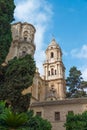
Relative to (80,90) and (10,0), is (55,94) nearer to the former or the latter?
(80,90)

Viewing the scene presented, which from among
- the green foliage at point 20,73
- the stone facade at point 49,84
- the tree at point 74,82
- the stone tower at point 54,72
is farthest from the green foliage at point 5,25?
the tree at point 74,82

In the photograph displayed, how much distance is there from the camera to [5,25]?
92.3ft

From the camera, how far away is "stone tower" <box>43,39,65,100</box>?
55.1 metres

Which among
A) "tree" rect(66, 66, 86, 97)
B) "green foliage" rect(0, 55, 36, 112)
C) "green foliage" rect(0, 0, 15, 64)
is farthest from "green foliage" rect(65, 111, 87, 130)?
"tree" rect(66, 66, 86, 97)

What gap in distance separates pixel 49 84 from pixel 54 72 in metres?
3.16

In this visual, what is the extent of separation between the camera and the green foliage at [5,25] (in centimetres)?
2716

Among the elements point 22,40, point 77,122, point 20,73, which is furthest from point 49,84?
point 20,73

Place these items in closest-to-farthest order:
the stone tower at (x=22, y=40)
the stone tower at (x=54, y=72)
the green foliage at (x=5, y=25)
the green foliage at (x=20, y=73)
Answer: the green foliage at (x=20, y=73), the green foliage at (x=5, y=25), the stone tower at (x=22, y=40), the stone tower at (x=54, y=72)

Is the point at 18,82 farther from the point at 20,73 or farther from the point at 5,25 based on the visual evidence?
the point at 5,25

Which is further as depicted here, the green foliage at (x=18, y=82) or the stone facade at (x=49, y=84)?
the stone facade at (x=49, y=84)

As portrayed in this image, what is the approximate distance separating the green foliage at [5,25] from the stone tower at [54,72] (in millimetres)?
26094

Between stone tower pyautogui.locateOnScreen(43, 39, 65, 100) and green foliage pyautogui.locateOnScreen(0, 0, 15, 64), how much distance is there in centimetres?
2609

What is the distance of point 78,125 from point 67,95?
3205 centimetres

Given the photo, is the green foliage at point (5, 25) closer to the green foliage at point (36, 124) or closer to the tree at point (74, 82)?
the green foliage at point (36, 124)
